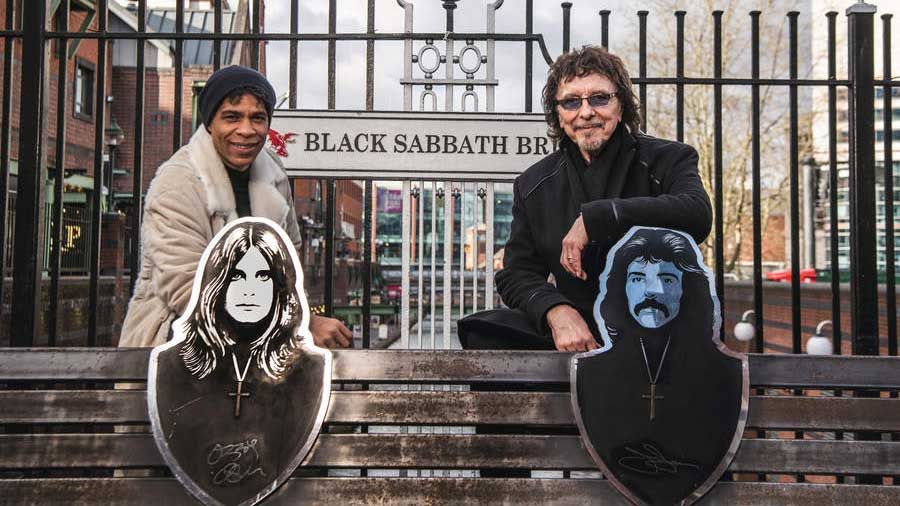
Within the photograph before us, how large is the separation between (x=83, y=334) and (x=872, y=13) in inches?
411

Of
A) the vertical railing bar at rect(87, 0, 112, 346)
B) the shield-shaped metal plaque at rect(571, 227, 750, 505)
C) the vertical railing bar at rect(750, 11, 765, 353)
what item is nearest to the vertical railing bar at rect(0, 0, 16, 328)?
the vertical railing bar at rect(87, 0, 112, 346)

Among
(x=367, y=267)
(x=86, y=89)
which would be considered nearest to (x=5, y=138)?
(x=367, y=267)

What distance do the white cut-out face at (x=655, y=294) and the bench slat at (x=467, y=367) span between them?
0.23 m

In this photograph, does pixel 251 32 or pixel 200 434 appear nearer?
pixel 200 434

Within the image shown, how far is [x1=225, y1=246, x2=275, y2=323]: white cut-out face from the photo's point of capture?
1723mm

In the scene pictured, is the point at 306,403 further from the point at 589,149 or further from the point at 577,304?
the point at 589,149

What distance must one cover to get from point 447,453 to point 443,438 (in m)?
0.04

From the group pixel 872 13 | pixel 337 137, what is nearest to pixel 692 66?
pixel 872 13

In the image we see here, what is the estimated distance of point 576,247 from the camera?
2.00 meters

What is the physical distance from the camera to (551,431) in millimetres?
1960

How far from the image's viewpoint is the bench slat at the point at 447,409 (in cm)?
176

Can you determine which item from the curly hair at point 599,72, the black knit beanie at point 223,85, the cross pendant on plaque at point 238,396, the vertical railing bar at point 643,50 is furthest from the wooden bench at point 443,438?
the vertical railing bar at point 643,50
